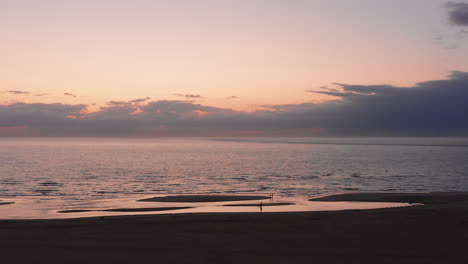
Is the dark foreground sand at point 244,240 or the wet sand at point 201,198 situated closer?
the dark foreground sand at point 244,240

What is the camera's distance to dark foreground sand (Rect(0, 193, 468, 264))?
Answer: 1246 centimetres

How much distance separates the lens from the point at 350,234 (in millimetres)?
15984

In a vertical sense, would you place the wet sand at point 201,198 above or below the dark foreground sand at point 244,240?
below

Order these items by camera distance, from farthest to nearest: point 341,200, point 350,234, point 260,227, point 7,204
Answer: point 341,200 < point 7,204 < point 260,227 < point 350,234

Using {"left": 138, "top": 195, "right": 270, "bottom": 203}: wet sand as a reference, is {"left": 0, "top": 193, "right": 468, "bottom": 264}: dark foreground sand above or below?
above

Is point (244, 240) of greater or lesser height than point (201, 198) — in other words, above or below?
above

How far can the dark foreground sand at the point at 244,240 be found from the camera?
491 inches

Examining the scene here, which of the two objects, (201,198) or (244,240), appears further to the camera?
(201,198)

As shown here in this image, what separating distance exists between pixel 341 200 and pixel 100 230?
21787 mm

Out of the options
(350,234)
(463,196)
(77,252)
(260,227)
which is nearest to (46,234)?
(77,252)

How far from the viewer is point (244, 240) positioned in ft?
49.3

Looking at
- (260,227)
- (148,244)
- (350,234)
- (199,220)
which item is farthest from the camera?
(199,220)

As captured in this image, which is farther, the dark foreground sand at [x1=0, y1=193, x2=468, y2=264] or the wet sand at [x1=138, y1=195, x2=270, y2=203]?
the wet sand at [x1=138, y1=195, x2=270, y2=203]

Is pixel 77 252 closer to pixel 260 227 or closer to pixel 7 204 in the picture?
pixel 260 227
